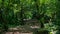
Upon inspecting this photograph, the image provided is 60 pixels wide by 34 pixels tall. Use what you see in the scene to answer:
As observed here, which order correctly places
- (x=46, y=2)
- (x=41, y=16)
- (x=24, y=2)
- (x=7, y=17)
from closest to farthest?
(x=46, y=2) < (x=24, y=2) < (x=7, y=17) < (x=41, y=16)

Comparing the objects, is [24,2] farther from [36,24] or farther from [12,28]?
[36,24]

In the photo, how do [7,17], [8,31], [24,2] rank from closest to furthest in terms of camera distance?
1. [24,2]
2. [7,17]
3. [8,31]

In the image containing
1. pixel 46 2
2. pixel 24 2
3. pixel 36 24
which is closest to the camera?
pixel 46 2

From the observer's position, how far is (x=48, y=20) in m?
14.0

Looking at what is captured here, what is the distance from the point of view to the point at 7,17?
38.3ft

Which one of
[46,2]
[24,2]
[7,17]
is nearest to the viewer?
[46,2]

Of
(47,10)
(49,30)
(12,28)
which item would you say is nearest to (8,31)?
(12,28)

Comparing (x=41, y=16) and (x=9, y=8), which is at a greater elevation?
(x=9, y=8)

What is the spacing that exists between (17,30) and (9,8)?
4.05 meters

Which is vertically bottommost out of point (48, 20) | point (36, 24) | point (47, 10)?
point (36, 24)

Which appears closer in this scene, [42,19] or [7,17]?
[7,17]

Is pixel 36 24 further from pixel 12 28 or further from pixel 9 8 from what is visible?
pixel 9 8

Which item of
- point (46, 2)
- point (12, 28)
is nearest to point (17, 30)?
point (12, 28)

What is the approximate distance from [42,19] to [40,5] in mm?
2934
